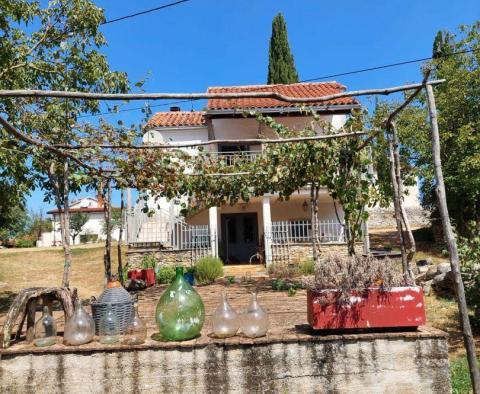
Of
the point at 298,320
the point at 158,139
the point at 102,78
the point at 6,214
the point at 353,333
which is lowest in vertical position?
the point at 298,320

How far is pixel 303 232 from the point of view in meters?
13.2

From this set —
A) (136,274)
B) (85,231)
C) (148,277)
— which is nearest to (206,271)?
(148,277)

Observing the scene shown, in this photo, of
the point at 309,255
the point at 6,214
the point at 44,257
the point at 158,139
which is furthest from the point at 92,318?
the point at 44,257

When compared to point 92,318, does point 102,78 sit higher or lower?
higher

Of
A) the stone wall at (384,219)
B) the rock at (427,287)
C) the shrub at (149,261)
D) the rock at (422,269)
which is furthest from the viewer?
the stone wall at (384,219)

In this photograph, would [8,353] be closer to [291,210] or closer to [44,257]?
[291,210]

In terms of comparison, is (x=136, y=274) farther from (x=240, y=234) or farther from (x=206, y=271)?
(x=240, y=234)

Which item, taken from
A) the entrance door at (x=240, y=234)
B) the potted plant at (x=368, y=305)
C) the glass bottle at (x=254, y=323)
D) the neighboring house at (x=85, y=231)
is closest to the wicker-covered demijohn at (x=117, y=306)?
the glass bottle at (x=254, y=323)

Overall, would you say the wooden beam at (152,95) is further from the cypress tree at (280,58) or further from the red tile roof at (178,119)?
the cypress tree at (280,58)

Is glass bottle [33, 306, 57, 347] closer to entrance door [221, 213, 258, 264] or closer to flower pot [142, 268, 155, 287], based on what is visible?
flower pot [142, 268, 155, 287]

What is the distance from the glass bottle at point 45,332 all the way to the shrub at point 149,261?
9200 mm

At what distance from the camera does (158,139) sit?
708cm

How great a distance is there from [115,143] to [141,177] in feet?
2.86

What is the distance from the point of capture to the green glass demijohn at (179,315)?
273cm
